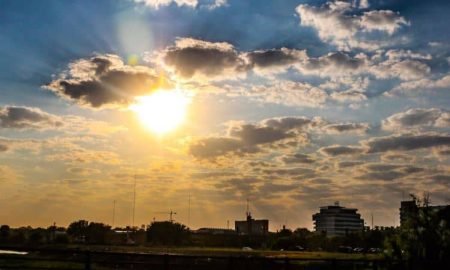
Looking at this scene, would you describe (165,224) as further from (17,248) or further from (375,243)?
(17,248)

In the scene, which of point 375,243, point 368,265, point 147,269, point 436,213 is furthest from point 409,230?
point 375,243

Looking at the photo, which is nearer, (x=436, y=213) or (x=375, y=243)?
(x=436, y=213)

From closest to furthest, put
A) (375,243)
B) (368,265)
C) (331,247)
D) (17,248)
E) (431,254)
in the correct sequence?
(431,254), (17,248), (368,265), (375,243), (331,247)

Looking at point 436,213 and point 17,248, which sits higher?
point 436,213

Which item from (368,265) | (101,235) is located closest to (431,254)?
(368,265)

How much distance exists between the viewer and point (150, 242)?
624ft

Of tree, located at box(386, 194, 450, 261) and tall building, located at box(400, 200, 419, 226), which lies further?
tall building, located at box(400, 200, 419, 226)

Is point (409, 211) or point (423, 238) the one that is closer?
point (423, 238)

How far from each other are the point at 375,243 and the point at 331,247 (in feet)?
124

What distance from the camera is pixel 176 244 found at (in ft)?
606

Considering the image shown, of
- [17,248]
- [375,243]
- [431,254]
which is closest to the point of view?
[431,254]

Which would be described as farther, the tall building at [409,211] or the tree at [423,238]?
the tall building at [409,211]

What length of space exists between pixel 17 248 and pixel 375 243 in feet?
402

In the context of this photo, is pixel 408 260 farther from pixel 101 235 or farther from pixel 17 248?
pixel 101 235
